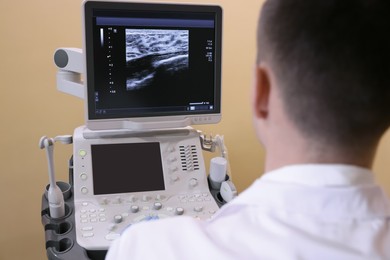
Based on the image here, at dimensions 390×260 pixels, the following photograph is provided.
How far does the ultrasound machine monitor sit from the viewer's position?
1.35m

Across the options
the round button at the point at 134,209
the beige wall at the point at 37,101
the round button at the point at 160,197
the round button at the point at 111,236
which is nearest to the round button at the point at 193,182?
the round button at the point at 160,197

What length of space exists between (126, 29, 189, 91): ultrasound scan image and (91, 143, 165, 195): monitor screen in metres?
0.21

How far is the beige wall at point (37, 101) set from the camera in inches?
76.2

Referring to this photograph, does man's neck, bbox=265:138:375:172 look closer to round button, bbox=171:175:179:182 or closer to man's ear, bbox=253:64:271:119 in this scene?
man's ear, bbox=253:64:271:119

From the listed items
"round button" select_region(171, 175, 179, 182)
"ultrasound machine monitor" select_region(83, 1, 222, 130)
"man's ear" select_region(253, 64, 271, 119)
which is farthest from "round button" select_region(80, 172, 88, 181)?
"man's ear" select_region(253, 64, 271, 119)

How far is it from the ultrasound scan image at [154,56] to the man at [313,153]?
0.76 m

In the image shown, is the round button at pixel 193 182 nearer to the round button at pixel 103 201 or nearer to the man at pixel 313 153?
the round button at pixel 103 201

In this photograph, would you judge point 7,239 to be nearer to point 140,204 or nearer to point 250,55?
point 140,204

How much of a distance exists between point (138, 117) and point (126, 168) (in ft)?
0.57

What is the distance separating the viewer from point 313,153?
64 centimetres

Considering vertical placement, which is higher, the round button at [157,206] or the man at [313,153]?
the man at [313,153]

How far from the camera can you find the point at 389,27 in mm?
586

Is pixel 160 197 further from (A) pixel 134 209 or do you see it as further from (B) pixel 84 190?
(B) pixel 84 190

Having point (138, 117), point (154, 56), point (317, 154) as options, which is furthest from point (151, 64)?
point (317, 154)
